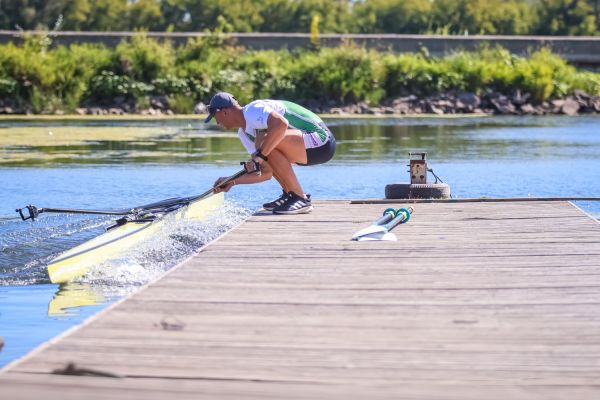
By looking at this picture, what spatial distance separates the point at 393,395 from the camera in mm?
4539

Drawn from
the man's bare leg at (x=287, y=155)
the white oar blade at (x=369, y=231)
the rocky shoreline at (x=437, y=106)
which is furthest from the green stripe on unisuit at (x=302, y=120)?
the rocky shoreline at (x=437, y=106)

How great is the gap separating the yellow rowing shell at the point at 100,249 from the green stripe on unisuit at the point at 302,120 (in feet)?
4.42

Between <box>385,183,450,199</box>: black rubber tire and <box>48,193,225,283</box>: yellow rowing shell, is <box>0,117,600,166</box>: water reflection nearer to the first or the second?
<box>385,183,450,199</box>: black rubber tire

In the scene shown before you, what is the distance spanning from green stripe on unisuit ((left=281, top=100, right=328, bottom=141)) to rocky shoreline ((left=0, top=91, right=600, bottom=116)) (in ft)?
85.6

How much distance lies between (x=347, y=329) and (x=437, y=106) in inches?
1278

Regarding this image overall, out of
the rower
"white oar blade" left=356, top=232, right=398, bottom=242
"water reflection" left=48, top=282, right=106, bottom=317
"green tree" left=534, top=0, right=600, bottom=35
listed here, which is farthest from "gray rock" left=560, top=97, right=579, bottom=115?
"water reflection" left=48, top=282, right=106, bottom=317

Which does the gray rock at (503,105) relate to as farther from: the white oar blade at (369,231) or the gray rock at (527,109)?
the white oar blade at (369,231)

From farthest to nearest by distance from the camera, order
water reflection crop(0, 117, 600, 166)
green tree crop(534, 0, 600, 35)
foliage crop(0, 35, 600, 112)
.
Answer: green tree crop(534, 0, 600, 35) < foliage crop(0, 35, 600, 112) < water reflection crop(0, 117, 600, 166)

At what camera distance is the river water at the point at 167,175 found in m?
8.71

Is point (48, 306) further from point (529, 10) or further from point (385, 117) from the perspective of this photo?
point (529, 10)

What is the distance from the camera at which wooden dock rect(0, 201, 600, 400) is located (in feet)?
15.3

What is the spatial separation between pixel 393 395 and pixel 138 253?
17.5ft

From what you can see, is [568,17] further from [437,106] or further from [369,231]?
[369,231]

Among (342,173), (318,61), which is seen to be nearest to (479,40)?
(318,61)
